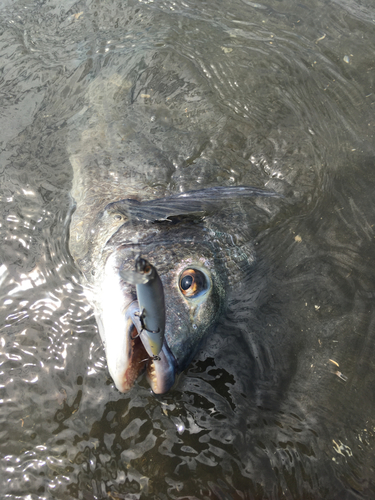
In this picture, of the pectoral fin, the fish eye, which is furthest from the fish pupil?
the pectoral fin

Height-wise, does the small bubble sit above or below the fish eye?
below

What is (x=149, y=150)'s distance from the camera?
3.79m

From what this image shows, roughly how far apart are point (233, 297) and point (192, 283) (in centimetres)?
66

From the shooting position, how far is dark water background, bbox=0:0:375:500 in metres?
2.35

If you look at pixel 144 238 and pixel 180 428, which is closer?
pixel 180 428

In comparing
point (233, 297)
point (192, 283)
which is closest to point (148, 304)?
point (192, 283)

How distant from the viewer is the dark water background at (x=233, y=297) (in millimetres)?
2350

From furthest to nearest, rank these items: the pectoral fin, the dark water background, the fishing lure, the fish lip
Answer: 1. the pectoral fin
2. the dark water background
3. the fish lip
4. the fishing lure

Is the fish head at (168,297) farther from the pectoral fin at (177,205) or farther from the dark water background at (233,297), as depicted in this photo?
the dark water background at (233,297)

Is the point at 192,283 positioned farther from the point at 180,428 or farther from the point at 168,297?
the point at 180,428

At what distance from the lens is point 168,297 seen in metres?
2.29

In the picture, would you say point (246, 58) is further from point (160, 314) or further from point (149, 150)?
point (160, 314)

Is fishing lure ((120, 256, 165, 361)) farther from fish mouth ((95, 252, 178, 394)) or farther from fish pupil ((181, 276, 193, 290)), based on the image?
fish pupil ((181, 276, 193, 290))

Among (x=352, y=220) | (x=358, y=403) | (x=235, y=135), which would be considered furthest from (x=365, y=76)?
(x=358, y=403)
